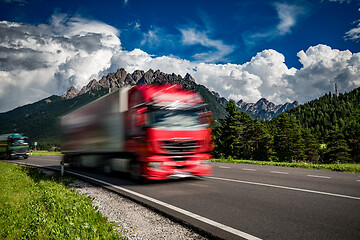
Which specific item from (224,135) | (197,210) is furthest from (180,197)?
(224,135)

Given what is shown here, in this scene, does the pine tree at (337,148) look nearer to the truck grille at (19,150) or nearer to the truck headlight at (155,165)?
the truck grille at (19,150)

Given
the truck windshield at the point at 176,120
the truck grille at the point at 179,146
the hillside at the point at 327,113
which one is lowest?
the truck grille at the point at 179,146

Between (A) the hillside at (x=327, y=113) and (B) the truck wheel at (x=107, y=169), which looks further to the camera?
(A) the hillside at (x=327, y=113)

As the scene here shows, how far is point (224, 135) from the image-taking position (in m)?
52.5

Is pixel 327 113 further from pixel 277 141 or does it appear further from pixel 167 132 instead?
pixel 167 132

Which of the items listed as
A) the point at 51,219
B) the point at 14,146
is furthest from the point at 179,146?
the point at 14,146

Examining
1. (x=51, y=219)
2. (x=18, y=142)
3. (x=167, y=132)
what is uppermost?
(x=167, y=132)

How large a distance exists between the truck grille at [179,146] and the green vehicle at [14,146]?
101 ft

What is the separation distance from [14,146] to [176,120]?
102ft

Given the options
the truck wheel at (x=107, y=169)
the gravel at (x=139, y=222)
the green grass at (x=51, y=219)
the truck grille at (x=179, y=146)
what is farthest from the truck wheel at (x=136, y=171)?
the green grass at (x=51, y=219)

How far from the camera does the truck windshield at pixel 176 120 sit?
848 centimetres

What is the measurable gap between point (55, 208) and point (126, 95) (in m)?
5.15

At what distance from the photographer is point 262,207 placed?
214 inches

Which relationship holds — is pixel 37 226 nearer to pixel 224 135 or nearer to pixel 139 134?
pixel 139 134
